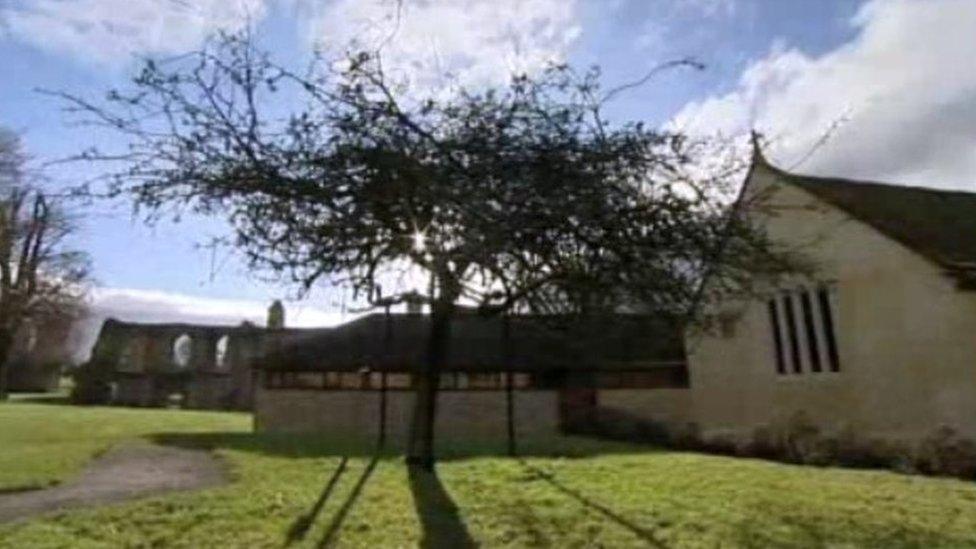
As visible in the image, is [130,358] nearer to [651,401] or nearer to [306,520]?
[651,401]

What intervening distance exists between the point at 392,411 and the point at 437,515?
825 inches

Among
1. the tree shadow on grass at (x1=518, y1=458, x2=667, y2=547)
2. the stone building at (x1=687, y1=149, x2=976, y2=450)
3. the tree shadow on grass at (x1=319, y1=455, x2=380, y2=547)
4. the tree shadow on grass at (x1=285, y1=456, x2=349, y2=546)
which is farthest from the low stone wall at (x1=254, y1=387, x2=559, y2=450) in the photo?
the tree shadow on grass at (x1=285, y1=456, x2=349, y2=546)

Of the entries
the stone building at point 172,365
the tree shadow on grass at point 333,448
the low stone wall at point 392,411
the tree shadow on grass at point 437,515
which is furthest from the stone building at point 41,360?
the tree shadow on grass at point 437,515

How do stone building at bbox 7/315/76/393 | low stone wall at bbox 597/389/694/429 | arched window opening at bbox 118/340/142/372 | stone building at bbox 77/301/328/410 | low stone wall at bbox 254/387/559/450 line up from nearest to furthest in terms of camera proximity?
low stone wall at bbox 254/387/559/450 < low stone wall at bbox 597/389/694/429 < stone building at bbox 77/301/328/410 < arched window opening at bbox 118/340/142/372 < stone building at bbox 7/315/76/393

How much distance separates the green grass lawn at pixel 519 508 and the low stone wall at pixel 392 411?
14222 millimetres

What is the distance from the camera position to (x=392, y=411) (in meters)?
29.8

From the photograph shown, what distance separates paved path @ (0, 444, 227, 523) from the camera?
959cm

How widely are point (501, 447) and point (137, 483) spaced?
10.4 metres

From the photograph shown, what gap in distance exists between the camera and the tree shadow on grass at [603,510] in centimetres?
816

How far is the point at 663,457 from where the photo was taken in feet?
56.1

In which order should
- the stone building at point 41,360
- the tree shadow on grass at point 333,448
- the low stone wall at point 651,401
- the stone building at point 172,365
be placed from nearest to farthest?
the tree shadow on grass at point 333,448
the low stone wall at point 651,401
the stone building at point 172,365
the stone building at point 41,360

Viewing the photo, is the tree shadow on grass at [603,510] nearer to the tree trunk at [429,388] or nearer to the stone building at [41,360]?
the tree trunk at [429,388]

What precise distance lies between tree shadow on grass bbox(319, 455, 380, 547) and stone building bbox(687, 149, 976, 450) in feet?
25.1

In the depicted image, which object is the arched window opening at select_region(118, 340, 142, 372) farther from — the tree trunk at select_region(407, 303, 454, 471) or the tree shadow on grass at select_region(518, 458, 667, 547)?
the tree shadow on grass at select_region(518, 458, 667, 547)
